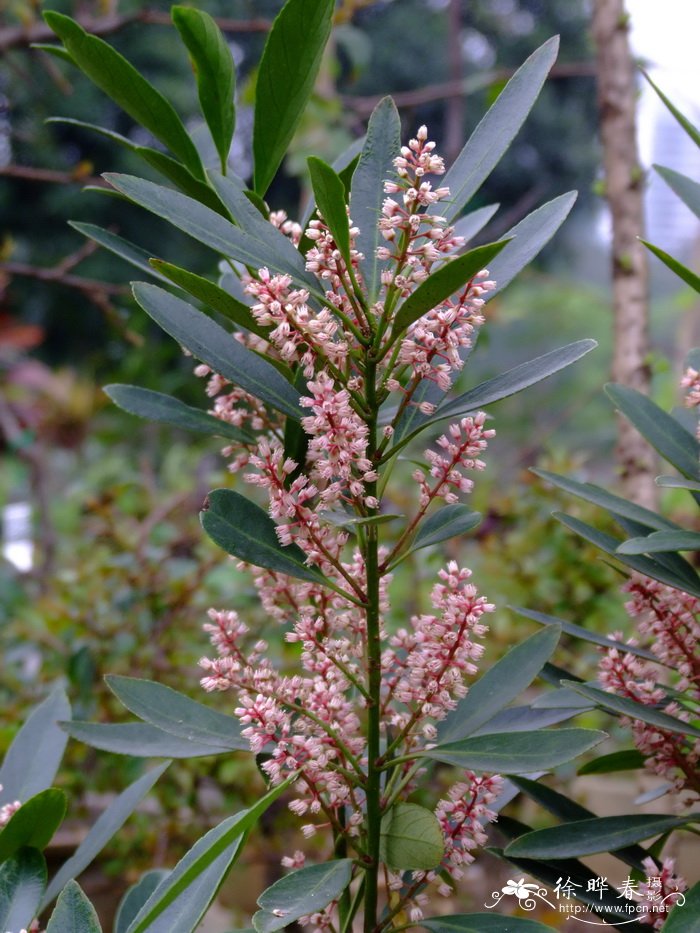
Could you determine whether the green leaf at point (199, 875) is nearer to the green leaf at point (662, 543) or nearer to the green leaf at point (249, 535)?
the green leaf at point (249, 535)

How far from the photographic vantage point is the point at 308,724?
614 millimetres

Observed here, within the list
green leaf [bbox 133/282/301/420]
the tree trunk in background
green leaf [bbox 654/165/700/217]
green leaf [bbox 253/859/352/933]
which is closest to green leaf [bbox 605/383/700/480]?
green leaf [bbox 654/165/700/217]

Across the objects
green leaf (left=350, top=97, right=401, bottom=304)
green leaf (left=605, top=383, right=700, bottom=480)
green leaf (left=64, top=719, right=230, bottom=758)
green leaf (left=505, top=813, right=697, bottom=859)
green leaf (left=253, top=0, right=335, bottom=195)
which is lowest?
green leaf (left=505, top=813, right=697, bottom=859)

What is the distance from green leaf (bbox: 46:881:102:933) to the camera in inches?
21.6

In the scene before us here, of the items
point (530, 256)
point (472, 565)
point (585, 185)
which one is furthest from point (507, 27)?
point (530, 256)

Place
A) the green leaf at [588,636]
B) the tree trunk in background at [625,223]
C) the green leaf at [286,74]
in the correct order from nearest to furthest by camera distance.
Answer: the green leaf at [286,74] < the green leaf at [588,636] < the tree trunk in background at [625,223]

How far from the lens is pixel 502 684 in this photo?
24.3 inches

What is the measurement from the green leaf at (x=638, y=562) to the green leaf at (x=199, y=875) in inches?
10.9

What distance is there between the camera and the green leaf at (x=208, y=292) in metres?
0.52

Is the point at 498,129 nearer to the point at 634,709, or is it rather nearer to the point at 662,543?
the point at 662,543

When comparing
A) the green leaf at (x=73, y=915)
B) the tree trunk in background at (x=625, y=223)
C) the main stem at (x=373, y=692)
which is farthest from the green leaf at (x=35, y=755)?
the tree trunk in background at (x=625, y=223)

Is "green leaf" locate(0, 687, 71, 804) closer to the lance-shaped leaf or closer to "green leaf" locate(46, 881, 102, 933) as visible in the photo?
"green leaf" locate(46, 881, 102, 933)

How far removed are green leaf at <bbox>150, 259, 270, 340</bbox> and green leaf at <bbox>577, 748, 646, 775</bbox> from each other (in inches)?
17.9

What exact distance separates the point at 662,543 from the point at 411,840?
0.25 metres
